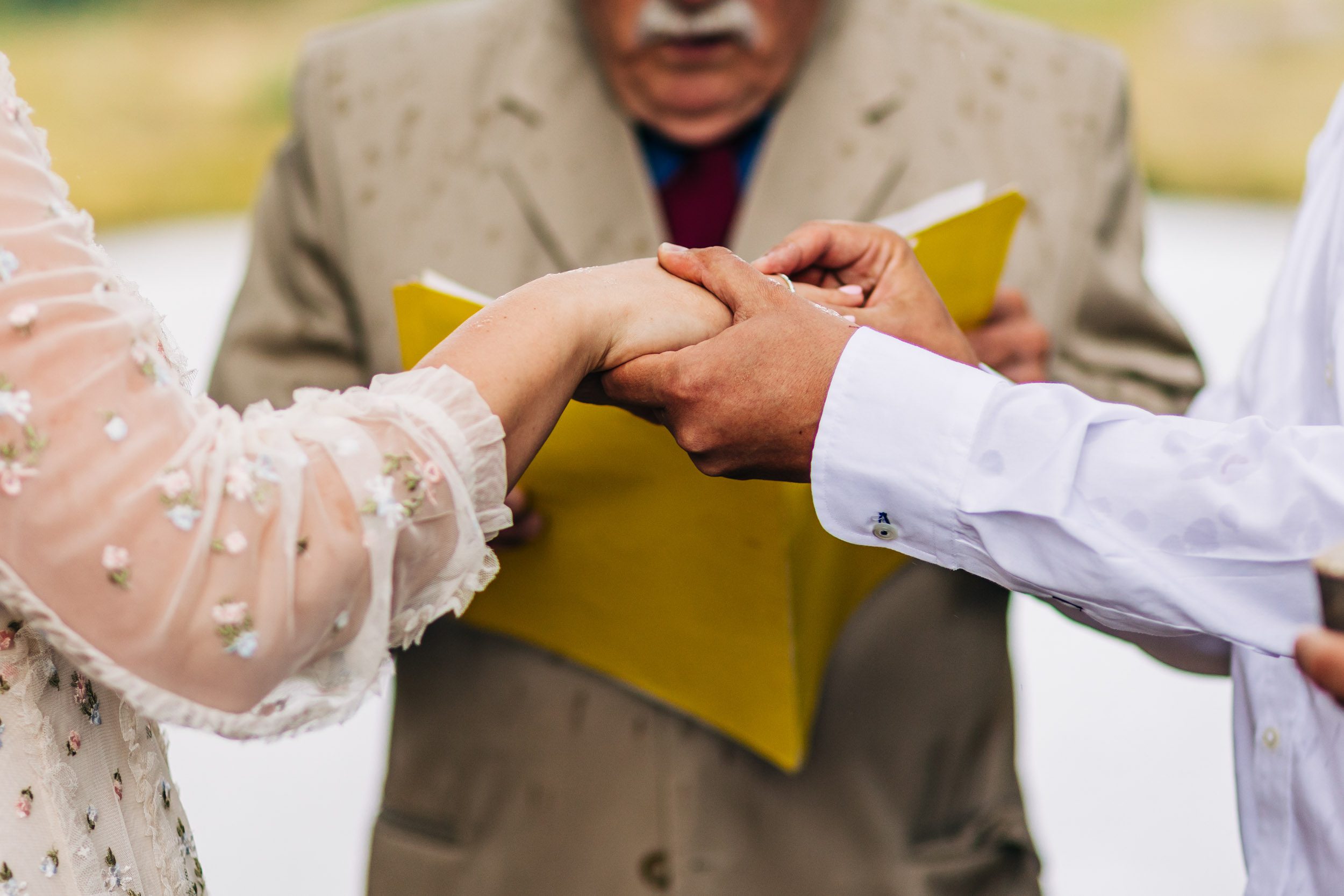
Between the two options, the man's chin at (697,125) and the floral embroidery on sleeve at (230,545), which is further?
the man's chin at (697,125)

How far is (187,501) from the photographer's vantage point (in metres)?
0.65

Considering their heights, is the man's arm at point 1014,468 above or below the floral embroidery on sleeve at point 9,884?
above

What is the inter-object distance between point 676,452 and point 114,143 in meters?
4.44

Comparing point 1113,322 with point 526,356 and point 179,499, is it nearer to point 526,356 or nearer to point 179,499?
point 526,356

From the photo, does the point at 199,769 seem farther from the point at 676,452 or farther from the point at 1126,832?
the point at 676,452

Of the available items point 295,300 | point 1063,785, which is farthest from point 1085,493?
point 1063,785

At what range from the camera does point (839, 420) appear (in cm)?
86

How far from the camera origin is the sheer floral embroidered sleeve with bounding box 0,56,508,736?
627 mm

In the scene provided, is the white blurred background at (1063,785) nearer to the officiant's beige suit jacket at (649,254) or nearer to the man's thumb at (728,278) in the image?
the officiant's beige suit jacket at (649,254)

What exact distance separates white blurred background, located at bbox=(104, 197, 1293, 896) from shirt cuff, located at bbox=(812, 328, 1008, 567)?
6.18 feet

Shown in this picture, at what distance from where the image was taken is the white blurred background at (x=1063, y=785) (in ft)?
8.30

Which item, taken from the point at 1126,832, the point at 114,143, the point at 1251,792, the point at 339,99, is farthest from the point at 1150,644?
the point at 114,143

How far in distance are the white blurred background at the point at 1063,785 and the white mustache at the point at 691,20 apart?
1.74m

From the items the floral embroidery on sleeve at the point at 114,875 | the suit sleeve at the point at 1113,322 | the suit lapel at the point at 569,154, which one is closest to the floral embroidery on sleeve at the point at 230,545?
the floral embroidery on sleeve at the point at 114,875
